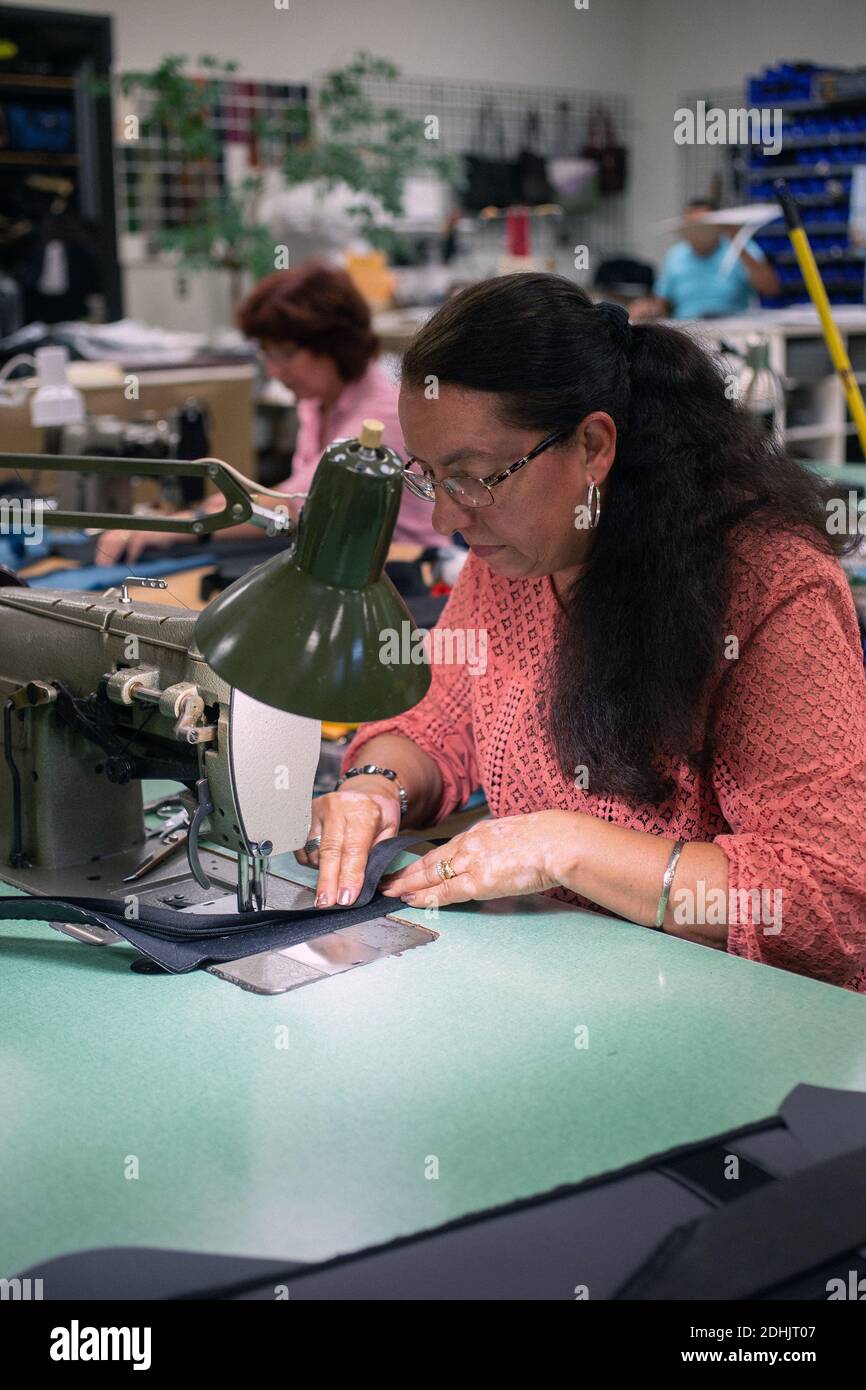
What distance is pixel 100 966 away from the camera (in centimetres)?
129

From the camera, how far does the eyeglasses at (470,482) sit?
1.37 meters

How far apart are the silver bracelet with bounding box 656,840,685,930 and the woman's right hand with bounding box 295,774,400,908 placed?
0.98ft

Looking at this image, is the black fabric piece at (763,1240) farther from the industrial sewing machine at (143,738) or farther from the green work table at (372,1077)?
the industrial sewing machine at (143,738)

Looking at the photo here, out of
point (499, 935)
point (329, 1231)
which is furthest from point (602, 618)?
point (329, 1231)

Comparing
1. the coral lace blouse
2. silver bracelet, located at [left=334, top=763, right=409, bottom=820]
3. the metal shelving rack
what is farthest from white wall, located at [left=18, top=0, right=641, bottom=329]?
the coral lace blouse

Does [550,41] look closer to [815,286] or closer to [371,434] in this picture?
[815,286]

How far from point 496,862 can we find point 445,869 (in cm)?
7

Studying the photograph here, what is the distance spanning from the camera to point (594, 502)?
143 cm

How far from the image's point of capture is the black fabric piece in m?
0.84

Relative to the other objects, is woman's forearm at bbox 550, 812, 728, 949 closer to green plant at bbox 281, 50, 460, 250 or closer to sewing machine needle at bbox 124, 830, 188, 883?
sewing machine needle at bbox 124, 830, 188, 883

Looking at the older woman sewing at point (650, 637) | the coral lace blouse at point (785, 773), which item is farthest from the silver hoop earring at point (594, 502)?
the coral lace blouse at point (785, 773)

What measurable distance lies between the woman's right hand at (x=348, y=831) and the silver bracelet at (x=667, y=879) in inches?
11.8

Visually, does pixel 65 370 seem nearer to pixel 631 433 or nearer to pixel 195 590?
pixel 195 590

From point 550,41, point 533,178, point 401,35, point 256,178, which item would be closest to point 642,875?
point 256,178
